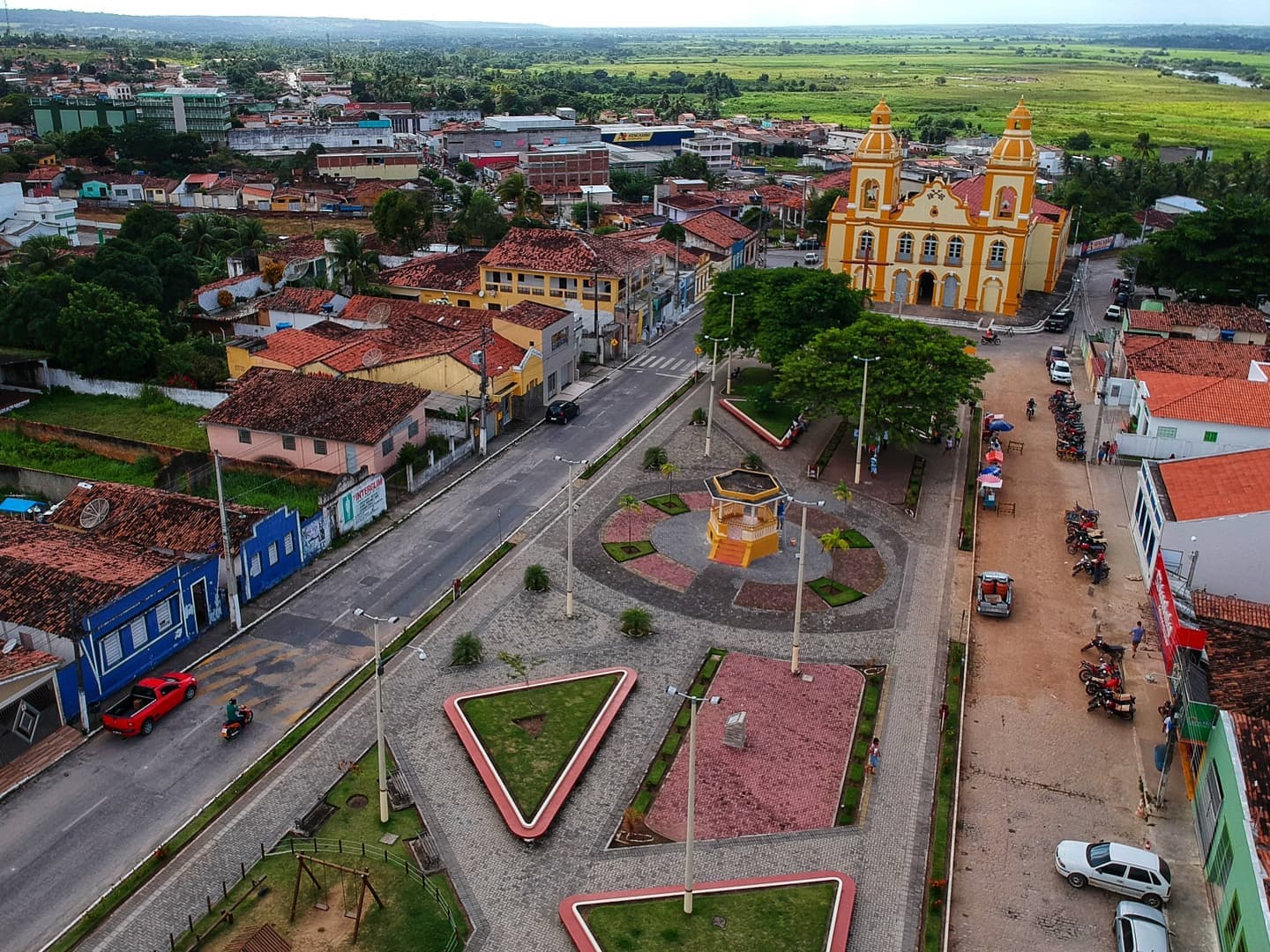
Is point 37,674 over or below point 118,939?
over

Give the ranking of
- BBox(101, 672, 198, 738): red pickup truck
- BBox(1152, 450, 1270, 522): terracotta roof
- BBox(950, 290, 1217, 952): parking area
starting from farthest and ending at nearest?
BBox(1152, 450, 1270, 522): terracotta roof
BBox(101, 672, 198, 738): red pickup truck
BBox(950, 290, 1217, 952): parking area

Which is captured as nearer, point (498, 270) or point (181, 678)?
point (181, 678)

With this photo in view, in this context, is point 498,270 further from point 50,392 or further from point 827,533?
point 827,533

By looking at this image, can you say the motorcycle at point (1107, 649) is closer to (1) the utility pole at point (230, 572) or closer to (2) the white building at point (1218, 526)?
(2) the white building at point (1218, 526)

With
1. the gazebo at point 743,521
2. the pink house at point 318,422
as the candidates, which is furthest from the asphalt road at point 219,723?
the gazebo at point 743,521

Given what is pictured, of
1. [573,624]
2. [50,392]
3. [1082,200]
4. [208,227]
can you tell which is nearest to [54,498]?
[50,392]

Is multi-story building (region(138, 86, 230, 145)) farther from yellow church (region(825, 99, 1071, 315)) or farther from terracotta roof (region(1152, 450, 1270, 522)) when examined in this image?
terracotta roof (region(1152, 450, 1270, 522))

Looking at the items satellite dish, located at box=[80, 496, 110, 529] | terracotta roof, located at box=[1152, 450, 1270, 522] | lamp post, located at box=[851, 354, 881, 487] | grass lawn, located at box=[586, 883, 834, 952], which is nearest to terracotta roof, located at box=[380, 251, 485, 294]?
lamp post, located at box=[851, 354, 881, 487]
